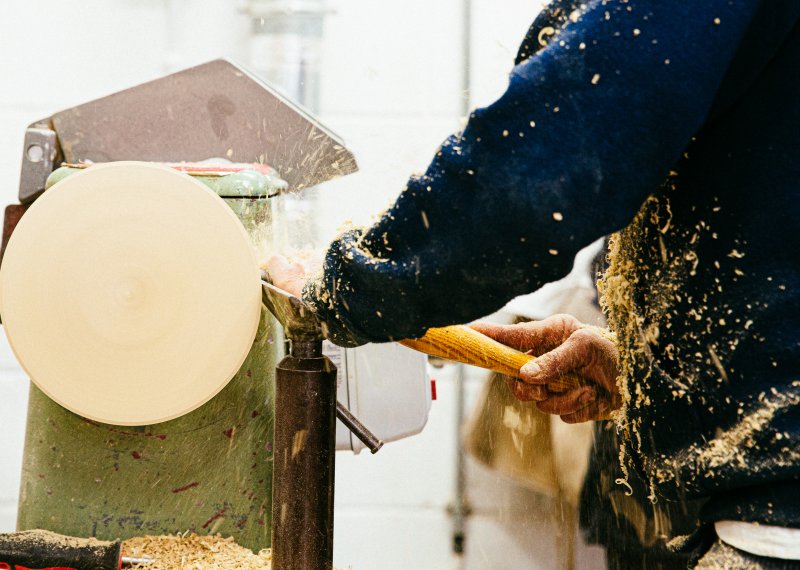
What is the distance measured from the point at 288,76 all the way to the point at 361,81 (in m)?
0.22

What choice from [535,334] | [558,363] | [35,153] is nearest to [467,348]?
[558,363]

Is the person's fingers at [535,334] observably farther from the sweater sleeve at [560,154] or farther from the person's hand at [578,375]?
the sweater sleeve at [560,154]

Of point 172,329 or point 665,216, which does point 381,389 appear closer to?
point 172,329

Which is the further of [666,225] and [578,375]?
[578,375]

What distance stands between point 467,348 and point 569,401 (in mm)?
311

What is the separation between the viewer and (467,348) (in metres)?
1.04

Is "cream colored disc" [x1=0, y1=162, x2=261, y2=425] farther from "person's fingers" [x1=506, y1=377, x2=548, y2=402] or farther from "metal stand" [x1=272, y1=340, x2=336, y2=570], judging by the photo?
"person's fingers" [x1=506, y1=377, x2=548, y2=402]

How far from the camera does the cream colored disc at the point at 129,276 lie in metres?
1.01

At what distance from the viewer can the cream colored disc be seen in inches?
39.8

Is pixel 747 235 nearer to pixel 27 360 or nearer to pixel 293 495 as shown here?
pixel 293 495

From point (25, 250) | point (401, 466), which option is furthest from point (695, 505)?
point (25, 250)

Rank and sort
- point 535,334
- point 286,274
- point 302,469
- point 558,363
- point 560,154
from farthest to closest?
point 535,334 → point 558,363 → point 286,274 → point 302,469 → point 560,154

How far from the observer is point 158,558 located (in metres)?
1.12

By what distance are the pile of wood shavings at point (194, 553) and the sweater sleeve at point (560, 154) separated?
0.54 metres
